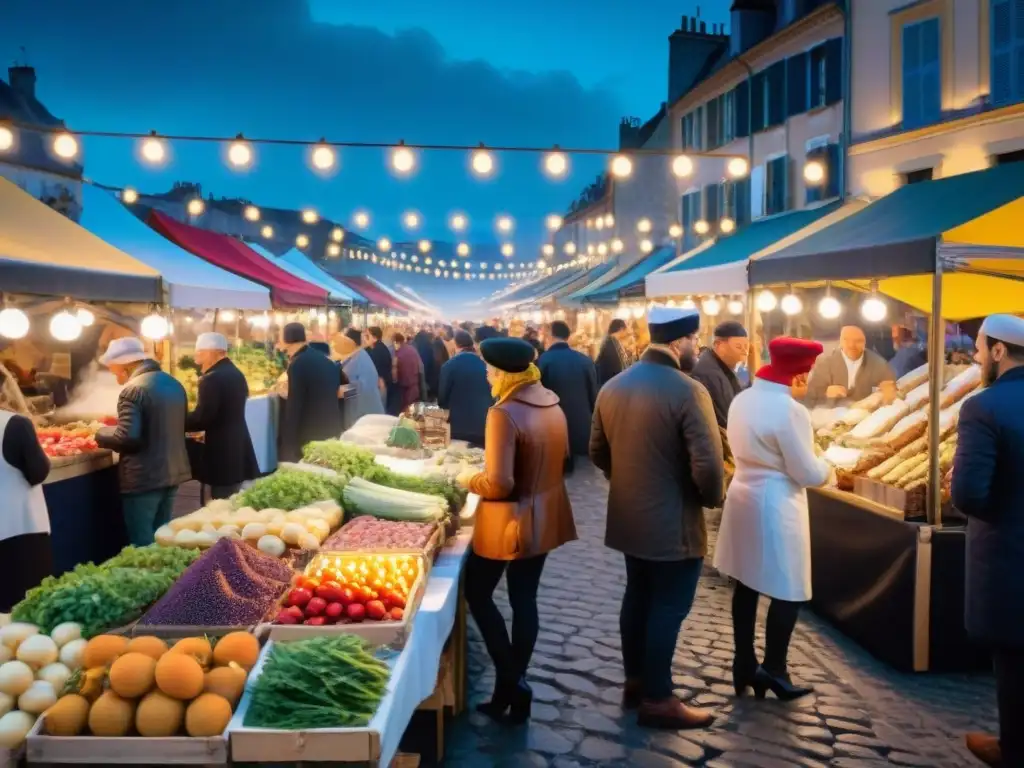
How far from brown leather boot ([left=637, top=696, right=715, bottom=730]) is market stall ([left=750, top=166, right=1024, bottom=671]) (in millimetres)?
1645

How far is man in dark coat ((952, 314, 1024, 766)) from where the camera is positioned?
153 inches

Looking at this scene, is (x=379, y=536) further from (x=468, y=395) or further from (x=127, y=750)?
(x=468, y=395)

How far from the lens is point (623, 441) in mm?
4895

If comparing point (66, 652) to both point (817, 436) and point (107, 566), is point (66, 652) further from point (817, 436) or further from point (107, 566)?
point (817, 436)

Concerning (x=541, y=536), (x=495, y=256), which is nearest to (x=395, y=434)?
(x=541, y=536)

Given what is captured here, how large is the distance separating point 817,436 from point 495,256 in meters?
151

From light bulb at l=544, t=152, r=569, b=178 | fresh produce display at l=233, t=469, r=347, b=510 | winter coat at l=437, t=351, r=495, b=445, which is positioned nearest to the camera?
fresh produce display at l=233, t=469, r=347, b=510

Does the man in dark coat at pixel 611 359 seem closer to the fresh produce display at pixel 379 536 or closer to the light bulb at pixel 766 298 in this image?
the light bulb at pixel 766 298

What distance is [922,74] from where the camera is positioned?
14977mm

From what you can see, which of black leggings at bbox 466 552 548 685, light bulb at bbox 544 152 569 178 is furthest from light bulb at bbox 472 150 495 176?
black leggings at bbox 466 552 548 685

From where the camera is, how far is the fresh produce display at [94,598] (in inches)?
146

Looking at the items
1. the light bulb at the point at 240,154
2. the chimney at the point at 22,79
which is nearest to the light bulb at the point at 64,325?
the light bulb at the point at 240,154

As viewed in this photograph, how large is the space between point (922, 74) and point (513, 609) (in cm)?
1356

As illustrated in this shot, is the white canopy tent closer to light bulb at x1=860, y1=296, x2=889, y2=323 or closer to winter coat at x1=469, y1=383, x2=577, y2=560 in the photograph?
winter coat at x1=469, y1=383, x2=577, y2=560
